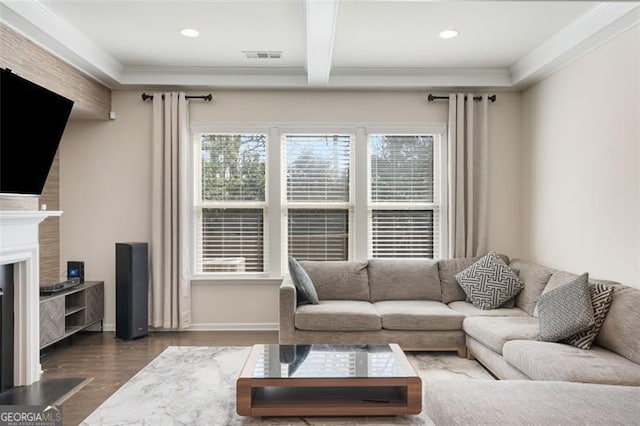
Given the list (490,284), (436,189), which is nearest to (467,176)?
(436,189)

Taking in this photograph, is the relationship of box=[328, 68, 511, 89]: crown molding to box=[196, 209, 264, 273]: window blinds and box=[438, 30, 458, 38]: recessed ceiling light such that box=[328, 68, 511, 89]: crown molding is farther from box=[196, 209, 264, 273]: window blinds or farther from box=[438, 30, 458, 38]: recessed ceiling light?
box=[196, 209, 264, 273]: window blinds

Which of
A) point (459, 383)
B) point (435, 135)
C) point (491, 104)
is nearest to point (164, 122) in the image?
point (435, 135)

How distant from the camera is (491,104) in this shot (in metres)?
5.00

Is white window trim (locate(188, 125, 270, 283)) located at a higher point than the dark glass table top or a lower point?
higher

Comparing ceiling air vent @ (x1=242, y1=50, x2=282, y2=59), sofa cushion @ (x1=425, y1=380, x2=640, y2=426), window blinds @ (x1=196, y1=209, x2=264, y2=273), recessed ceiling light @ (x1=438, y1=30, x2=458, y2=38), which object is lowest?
sofa cushion @ (x1=425, y1=380, x2=640, y2=426)

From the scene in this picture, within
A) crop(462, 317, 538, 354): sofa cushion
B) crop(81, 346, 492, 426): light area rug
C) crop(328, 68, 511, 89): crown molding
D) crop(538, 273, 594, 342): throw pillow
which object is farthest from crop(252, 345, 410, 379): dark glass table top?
crop(328, 68, 511, 89): crown molding

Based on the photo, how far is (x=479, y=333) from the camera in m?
3.57

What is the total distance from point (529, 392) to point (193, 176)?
3887 mm

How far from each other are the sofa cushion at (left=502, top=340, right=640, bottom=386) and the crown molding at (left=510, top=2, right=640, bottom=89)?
2226 mm

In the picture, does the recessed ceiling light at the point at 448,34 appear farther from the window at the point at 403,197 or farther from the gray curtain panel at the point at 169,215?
the gray curtain panel at the point at 169,215

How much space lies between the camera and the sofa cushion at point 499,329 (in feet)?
10.6

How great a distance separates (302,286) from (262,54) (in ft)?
7.13

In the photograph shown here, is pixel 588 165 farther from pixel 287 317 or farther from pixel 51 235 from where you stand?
pixel 51 235

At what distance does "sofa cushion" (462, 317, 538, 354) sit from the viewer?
3245 mm
